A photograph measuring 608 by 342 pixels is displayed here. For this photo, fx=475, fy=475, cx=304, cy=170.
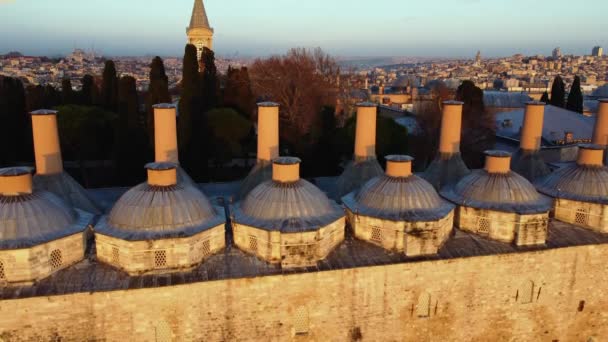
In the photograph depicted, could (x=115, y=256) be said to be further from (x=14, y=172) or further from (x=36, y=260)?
(x=14, y=172)

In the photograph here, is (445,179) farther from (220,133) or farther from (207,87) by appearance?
(207,87)

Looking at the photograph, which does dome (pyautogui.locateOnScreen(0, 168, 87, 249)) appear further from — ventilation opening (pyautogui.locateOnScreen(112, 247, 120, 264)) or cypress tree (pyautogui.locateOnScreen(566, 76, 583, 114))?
cypress tree (pyautogui.locateOnScreen(566, 76, 583, 114))

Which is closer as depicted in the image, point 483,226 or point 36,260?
point 36,260

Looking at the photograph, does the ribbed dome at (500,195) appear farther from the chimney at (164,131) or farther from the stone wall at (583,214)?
the chimney at (164,131)

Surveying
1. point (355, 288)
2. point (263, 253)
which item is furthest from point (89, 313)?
point (355, 288)

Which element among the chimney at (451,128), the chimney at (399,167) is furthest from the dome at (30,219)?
the chimney at (451,128)

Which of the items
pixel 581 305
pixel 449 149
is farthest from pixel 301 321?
pixel 449 149
